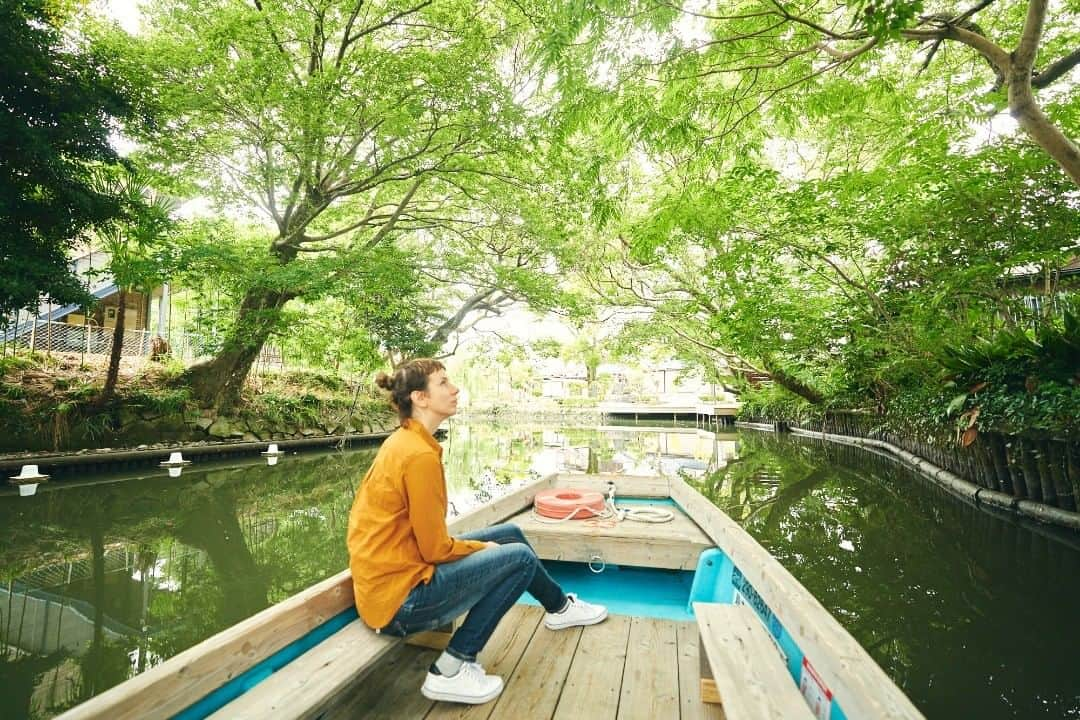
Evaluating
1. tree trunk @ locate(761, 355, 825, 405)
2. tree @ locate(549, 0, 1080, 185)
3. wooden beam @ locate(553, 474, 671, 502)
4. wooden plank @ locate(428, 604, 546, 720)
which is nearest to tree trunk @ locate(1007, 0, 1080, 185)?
tree @ locate(549, 0, 1080, 185)

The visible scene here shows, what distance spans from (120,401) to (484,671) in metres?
11.3

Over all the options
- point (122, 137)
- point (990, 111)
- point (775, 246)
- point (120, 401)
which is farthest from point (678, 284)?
point (120, 401)

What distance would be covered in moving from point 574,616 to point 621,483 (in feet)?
7.25

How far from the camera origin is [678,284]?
579 inches

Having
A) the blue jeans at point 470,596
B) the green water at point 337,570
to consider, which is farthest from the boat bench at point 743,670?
the green water at point 337,570

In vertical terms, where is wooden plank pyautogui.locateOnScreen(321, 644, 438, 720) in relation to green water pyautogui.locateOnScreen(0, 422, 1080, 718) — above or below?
above

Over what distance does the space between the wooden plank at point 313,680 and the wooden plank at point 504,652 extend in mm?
299

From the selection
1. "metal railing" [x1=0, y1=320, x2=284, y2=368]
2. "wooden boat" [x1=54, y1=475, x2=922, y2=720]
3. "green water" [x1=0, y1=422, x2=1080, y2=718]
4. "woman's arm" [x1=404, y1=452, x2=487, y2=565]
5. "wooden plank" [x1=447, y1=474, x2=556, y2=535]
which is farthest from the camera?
"metal railing" [x1=0, y1=320, x2=284, y2=368]

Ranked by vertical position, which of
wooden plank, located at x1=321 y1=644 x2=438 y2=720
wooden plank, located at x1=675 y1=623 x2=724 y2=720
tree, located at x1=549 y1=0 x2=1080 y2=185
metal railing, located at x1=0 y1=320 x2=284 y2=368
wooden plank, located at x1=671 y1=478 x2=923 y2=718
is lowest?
wooden plank, located at x1=321 y1=644 x2=438 y2=720

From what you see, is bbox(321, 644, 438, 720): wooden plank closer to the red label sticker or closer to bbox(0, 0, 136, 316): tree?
the red label sticker

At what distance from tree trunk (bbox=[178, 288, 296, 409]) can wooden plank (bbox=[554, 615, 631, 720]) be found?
33.2 ft

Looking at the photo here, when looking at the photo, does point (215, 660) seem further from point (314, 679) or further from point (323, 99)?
point (323, 99)

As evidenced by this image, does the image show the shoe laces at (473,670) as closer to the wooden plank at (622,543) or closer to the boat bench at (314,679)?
the boat bench at (314,679)

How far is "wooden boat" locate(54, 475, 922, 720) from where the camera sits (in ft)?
4.09
